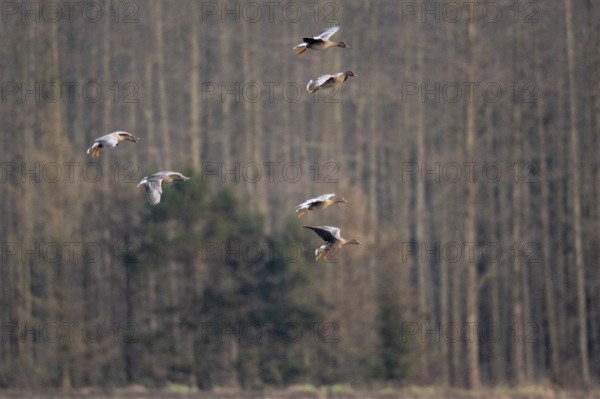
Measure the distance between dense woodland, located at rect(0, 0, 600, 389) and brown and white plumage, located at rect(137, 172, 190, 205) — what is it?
41.3ft

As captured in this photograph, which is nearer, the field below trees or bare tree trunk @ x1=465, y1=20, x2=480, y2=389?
the field below trees

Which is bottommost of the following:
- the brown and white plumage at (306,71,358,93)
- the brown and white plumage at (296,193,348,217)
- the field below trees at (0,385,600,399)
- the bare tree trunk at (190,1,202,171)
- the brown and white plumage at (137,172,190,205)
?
the field below trees at (0,385,600,399)

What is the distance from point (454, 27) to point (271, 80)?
213 inches

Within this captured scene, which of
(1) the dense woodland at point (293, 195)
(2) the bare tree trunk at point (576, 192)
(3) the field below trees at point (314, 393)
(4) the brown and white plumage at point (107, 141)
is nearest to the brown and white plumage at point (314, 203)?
(4) the brown and white plumage at point (107, 141)

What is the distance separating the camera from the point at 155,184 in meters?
13.4

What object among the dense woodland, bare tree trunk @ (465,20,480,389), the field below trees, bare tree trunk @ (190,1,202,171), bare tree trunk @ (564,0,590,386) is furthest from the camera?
bare tree trunk @ (190,1,202,171)

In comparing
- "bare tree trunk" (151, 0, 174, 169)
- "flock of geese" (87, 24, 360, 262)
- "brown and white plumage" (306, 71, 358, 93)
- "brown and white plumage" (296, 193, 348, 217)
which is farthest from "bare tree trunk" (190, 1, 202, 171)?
"brown and white plumage" (296, 193, 348, 217)

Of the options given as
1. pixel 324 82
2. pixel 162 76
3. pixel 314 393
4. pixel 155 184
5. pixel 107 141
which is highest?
pixel 162 76

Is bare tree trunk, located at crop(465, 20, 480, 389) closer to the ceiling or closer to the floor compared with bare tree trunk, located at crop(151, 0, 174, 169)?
closer to the floor

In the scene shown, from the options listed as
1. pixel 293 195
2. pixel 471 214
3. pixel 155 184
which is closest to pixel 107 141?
pixel 155 184

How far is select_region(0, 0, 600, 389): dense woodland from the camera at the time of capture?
87.9 ft

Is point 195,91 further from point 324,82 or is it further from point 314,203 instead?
point 314,203

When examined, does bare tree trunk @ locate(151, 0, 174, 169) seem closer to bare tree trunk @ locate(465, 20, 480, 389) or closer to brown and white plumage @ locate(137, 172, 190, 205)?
bare tree trunk @ locate(465, 20, 480, 389)

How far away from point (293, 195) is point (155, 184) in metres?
21.5
